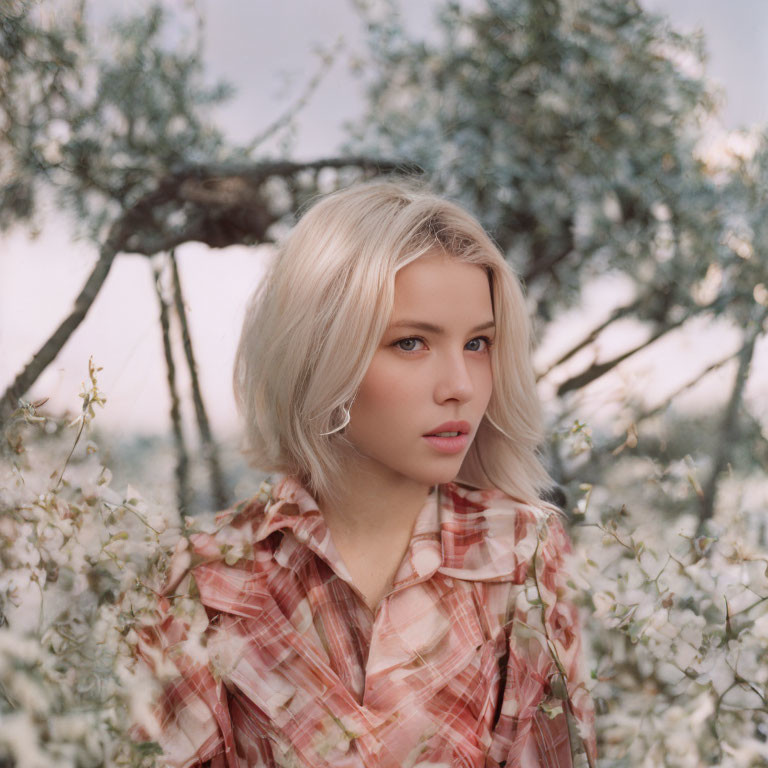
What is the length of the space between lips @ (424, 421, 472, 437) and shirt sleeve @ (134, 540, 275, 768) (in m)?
0.49

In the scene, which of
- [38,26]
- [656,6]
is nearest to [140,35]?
[38,26]

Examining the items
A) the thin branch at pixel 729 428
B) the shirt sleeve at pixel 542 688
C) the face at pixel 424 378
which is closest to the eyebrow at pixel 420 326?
the face at pixel 424 378

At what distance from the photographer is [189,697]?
1.26m

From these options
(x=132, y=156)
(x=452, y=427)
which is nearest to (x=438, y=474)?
(x=452, y=427)

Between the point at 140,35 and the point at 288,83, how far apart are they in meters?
0.31

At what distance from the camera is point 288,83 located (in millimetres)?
1710

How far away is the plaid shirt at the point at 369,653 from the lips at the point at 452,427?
210 millimetres

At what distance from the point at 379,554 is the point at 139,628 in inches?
16.1

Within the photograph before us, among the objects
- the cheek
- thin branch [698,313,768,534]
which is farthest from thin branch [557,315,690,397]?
the cheek

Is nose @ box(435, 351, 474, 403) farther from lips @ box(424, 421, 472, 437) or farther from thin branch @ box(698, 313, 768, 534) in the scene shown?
thin branch @ box(698, 313, 768, 534)

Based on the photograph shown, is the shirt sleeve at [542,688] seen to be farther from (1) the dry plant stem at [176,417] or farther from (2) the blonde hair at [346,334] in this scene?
(1) the dry plant stem at [176,417]

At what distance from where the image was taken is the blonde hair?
1264 mm

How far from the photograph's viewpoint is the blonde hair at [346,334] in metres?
1.26

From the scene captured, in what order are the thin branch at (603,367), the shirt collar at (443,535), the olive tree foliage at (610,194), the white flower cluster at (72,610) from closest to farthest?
the white flower cluster at (72,610)
the shirt collar at (443,535)
the olive tree foliage at (610,194)
the thin branch at (603,367)
